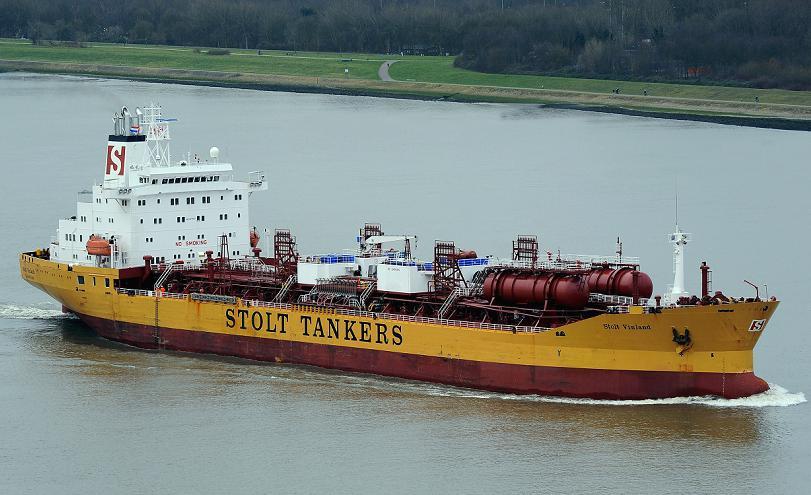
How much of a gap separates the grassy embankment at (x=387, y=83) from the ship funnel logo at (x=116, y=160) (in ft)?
179

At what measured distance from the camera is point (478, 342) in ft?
114

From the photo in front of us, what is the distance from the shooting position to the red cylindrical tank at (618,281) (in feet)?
111

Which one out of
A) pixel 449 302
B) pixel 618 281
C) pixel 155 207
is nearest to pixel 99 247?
pixel 155 207

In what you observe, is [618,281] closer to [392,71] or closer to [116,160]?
[116,160]

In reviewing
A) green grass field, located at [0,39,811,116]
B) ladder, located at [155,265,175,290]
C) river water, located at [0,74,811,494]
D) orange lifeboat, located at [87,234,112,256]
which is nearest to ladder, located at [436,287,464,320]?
river water, located at [0,74,811,494]

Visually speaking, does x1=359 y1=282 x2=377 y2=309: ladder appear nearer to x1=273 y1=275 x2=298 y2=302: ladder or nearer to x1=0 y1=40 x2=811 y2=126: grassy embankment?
x1=273 y1=275 x2=298 y2=302: ladder

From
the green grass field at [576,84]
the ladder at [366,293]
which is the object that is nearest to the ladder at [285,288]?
the ladder at [366,293]

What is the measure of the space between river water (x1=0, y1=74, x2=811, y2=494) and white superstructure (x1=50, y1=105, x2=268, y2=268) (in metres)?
2.88

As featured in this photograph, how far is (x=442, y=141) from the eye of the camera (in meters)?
83.1

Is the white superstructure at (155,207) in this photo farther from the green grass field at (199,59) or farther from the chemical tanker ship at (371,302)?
the green grass field at (199,59)

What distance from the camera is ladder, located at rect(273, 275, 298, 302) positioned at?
3953 cm

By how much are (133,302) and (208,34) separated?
107 m

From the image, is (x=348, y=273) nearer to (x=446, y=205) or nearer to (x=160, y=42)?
(x=446, y=205)

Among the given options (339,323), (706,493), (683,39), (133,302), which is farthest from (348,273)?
(683,39)
